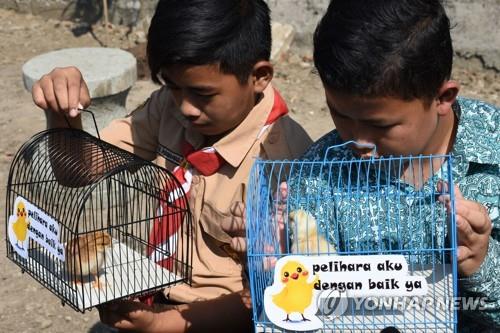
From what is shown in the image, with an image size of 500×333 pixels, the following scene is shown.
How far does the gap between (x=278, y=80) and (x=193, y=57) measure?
4.29m

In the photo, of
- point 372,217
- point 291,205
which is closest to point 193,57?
point 291,205

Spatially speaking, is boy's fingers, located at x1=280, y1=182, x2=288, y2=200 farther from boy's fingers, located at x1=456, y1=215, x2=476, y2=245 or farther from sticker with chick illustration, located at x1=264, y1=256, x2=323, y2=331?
boy's fingers, located at x1=456, y1=215, x2=476, y2=245

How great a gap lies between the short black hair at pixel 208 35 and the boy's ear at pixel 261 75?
0.06 feet

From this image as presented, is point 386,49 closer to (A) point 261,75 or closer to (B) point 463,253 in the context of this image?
(B) point 463,253

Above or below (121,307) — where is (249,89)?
above

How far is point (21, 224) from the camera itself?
2457mm

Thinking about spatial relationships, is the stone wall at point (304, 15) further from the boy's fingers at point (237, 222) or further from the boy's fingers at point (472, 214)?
the boy's fingers at point (472, 214)

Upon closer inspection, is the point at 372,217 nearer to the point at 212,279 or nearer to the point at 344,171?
the point at 344,171

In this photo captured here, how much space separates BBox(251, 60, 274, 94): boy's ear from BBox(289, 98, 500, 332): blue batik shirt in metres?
0.40

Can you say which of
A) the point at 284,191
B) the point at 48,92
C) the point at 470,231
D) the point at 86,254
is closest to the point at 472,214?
the point at 470,231

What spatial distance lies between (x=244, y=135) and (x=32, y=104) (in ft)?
13.6

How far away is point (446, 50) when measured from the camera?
219cm

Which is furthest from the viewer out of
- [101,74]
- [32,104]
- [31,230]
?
[32,104]

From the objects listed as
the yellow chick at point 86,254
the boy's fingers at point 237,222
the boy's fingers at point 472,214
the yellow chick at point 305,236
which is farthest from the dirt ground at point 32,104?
the boy's fingers at point 472,214
